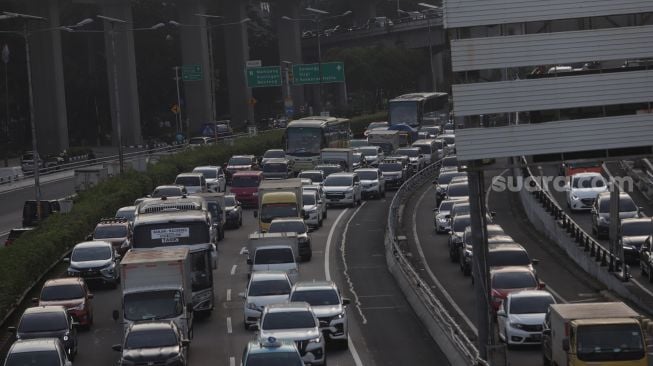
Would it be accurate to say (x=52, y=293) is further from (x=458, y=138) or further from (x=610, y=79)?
(x=610, y=79)

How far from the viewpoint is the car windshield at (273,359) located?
28.3 meters

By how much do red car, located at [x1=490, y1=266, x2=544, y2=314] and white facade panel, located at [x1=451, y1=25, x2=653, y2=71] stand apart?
371 inches

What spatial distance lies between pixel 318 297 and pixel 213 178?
36.5m

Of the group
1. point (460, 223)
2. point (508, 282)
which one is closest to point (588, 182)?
point (460, 223)

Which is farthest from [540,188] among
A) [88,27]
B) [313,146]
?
[88,27]

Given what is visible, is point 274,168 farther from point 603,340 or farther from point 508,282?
point 603,340

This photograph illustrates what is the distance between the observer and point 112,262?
47.2 meters

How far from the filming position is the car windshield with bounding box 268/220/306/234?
52.5 m

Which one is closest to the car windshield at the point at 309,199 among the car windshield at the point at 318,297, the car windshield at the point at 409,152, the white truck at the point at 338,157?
the white truck at the point at 338,157

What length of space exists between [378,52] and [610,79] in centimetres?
11094

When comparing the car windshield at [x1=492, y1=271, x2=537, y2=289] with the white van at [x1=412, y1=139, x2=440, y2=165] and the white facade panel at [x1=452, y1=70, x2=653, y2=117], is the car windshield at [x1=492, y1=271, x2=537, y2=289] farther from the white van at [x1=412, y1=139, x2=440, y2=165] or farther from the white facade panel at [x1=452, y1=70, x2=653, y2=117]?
the white van at [x1=412, y1=139, x2=440, y2=165]

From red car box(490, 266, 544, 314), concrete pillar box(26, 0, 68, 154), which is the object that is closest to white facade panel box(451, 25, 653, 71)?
red car box(490, 266, 544, 314)

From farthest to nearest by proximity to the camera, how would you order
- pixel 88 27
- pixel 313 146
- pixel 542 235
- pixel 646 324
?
pixel 88 27 < pixel 313 146 < pixel 542 235 < pixel 646 324

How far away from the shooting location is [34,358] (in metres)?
30.9
